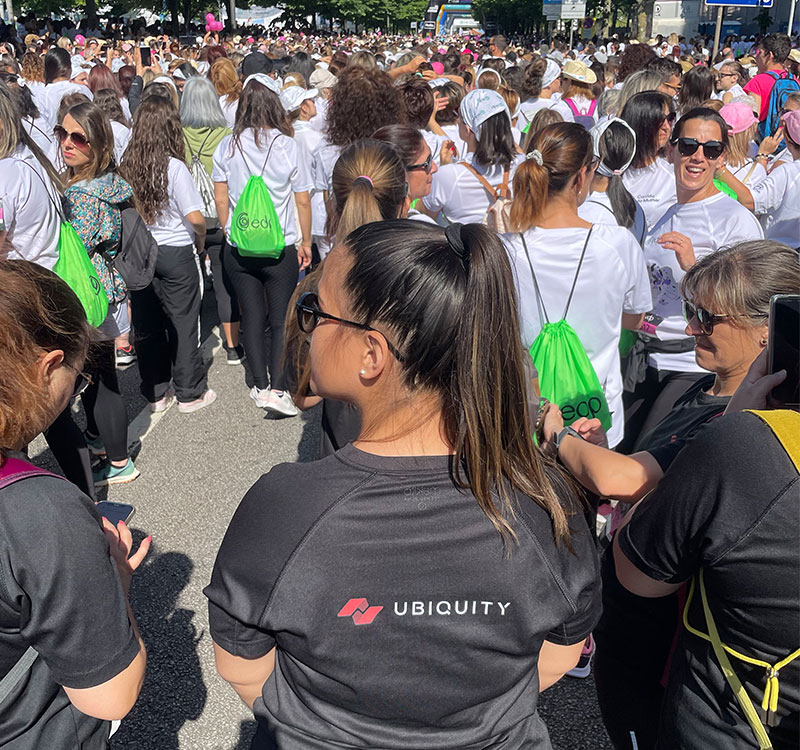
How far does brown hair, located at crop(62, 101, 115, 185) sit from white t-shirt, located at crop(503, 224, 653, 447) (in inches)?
93.9

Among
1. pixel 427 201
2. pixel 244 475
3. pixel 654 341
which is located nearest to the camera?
pixel 654 341

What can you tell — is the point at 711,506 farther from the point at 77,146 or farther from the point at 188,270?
the point at 188,270

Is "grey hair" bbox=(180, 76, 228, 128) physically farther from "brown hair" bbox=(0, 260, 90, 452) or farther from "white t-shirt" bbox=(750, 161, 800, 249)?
"brown hair" bbox=(0, 260, 90, 452)

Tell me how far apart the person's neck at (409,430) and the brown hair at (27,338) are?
70 cm

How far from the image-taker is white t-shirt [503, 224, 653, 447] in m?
2.99

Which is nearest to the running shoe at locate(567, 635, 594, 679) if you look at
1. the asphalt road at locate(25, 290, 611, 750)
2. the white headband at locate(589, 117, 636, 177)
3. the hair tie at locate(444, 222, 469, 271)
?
the asphalt road at locate(25, 290, 611, 750)

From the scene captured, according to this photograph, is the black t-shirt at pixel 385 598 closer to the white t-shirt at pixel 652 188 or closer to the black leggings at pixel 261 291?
the white t-shirt at pixel 652 188

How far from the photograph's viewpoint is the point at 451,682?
136 cm

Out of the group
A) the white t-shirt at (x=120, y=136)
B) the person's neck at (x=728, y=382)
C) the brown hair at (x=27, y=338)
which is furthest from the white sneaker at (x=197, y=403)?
the person's neck at (x=728, y=382)

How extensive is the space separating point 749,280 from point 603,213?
57.2 inches

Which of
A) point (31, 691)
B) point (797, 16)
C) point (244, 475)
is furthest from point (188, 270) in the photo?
point (797, 16)

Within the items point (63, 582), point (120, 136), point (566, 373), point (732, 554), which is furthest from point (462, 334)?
point (120, 136)

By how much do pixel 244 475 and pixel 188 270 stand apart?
1.44 meters

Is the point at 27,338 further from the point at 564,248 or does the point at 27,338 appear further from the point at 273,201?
the point at 273,201
